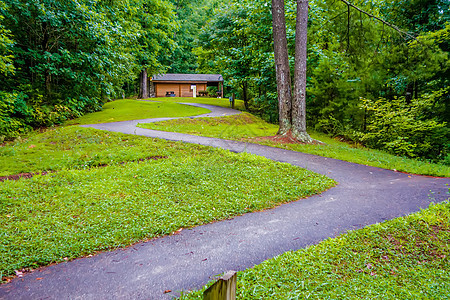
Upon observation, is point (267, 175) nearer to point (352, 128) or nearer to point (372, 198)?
point (372, 198)

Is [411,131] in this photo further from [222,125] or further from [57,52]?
[57,52]

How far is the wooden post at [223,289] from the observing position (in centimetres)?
129

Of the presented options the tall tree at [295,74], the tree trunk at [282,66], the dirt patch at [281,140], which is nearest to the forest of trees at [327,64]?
the tall tree at [295,74]

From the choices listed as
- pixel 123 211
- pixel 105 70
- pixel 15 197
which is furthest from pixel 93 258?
pixel 105 70

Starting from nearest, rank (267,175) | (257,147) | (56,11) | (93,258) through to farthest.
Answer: (93,258) → (267,175) → (257,147) → (56,11)

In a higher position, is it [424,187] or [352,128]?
[352,128]

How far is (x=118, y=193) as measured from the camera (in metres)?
4.90

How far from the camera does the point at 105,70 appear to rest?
543 inches

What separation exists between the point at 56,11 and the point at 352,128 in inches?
629

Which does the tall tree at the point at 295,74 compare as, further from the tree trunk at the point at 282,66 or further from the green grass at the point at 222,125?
the green grass at the point at 222,125

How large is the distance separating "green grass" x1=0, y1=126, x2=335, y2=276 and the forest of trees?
227 inches

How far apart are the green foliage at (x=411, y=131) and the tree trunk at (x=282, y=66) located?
15.0 ft

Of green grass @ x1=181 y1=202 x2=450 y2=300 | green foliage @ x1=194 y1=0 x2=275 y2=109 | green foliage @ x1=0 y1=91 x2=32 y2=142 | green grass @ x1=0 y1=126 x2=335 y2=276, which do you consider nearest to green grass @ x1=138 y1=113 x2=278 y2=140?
green foliage @ x1=194 y1=0 x2=275 y2=109

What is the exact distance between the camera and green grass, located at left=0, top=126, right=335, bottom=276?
339 centimetres
